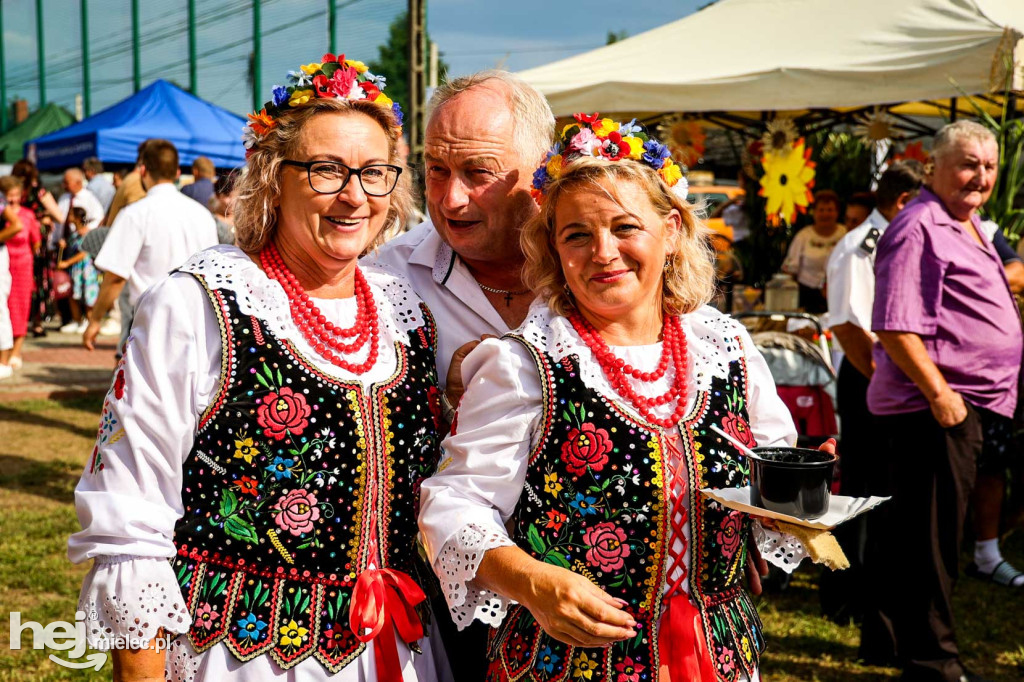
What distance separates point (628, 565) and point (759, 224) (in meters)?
5.92

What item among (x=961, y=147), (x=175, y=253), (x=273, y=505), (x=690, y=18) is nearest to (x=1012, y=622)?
(x=961, y=147)

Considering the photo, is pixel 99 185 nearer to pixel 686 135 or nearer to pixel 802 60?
pixel 686 135

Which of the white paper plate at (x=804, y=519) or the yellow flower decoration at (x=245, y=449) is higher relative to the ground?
the yellow flower decoration at (x=245, y=449)

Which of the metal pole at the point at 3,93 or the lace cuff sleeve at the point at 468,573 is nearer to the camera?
the lace cuff sleeve at the point at 468,573

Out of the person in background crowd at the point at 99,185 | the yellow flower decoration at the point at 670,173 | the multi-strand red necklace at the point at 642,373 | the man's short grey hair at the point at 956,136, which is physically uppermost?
the man's short grey hair at the point at 956,136

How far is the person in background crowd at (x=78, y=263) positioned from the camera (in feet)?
43.6

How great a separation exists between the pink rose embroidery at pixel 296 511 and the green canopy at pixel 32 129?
82.8ft

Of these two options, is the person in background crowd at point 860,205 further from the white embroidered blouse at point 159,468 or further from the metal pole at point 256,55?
the metal pole at point 256,55

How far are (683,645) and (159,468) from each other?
3.50 ft

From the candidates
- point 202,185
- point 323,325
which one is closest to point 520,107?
point 323,325

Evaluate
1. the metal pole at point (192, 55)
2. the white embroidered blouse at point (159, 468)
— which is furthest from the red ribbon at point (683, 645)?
the metal pole at point (192, 55)

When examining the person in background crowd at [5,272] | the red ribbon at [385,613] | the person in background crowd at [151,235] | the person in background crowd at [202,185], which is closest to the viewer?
the red ribbon at [385,613]

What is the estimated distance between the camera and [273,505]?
1.95 m

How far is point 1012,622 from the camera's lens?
4867mm
